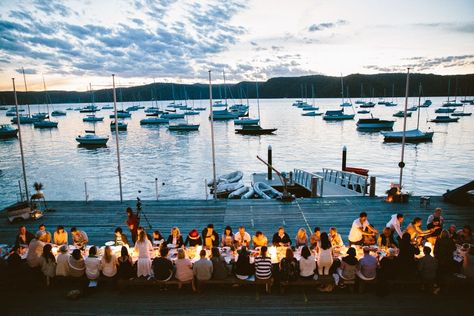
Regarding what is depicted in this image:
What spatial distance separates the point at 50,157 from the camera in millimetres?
57344

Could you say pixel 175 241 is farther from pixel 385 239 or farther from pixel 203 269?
pixel 385 239

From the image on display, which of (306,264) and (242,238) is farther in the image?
(242,238)

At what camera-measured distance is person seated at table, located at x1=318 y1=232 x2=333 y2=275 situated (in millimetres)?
8672

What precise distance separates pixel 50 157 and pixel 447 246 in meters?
61.2

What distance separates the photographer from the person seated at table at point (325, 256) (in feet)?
28.5

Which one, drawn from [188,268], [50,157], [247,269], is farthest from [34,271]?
[50,157]

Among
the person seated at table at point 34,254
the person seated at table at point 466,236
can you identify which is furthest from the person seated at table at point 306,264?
the person seated at table at point 34,254

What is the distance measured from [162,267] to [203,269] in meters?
1.05

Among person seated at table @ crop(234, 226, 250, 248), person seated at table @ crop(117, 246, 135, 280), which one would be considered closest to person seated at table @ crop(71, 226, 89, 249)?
person seated at table @ crop(117, 246, 135, 280)

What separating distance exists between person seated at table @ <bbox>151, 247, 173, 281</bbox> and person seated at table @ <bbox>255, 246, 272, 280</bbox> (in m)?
2.25

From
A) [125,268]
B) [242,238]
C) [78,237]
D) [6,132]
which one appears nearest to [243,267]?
[242,238]

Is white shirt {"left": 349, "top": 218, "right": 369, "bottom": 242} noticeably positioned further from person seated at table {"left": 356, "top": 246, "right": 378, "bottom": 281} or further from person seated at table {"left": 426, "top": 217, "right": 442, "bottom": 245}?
person seated at table {"left": 356, "top": 246, "right": 378, "bottom": 281}

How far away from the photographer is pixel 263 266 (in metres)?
8.55

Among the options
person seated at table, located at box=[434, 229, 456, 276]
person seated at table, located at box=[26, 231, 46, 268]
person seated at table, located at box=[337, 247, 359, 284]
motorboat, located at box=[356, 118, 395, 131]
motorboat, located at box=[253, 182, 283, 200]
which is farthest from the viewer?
motorboat, located at box=[356, 118, 395, 131]
